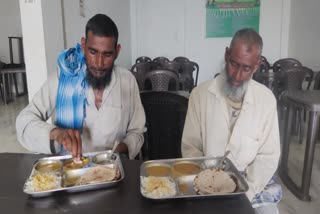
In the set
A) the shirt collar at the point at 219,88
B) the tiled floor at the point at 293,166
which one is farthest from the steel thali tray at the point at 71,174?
the tiled floor at the point at 293,166

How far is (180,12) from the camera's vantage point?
20.8 ft

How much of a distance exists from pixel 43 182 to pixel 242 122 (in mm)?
875

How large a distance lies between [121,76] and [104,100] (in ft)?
0.57

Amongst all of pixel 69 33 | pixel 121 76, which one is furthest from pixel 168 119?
pixel 69 33

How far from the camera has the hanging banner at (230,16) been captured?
20.0 feet

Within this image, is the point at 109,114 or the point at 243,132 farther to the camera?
the point at 109,114

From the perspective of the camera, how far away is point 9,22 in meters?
6.76

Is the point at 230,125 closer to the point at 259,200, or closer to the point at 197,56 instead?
the point at 259,200

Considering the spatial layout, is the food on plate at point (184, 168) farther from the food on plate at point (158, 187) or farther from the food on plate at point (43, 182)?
the food on plate at point (43, 182)

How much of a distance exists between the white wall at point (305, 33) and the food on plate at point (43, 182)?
14.8 feet

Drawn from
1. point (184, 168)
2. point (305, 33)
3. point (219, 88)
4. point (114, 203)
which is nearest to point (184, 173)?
point (184, 168)

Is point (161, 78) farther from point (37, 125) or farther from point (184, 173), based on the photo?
point (184, 173)

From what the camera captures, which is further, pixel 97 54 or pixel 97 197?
pixel 97 54

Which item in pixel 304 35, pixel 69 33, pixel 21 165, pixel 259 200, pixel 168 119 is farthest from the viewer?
pixel 304 35
